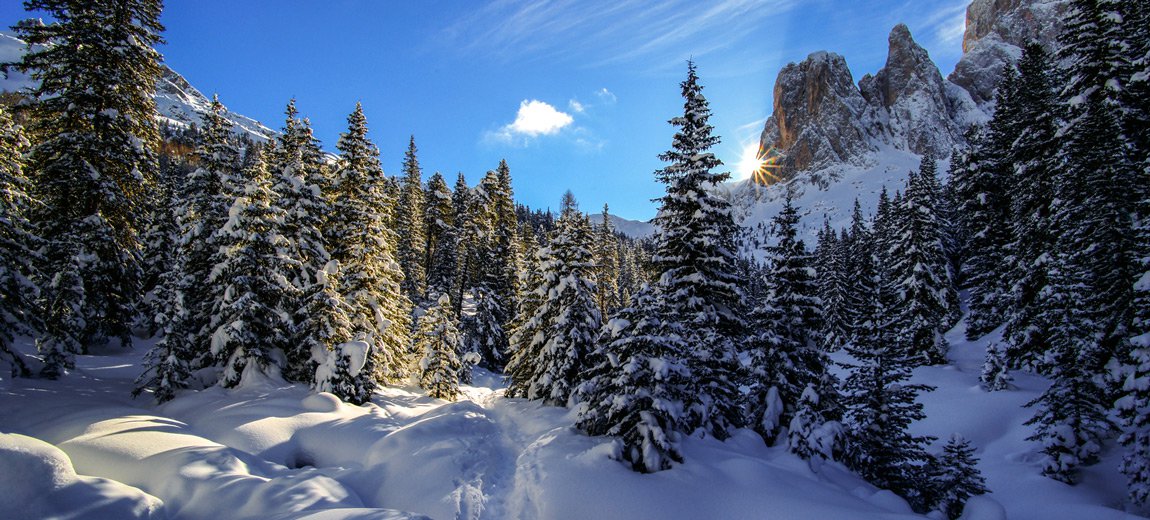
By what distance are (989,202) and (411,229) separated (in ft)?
162

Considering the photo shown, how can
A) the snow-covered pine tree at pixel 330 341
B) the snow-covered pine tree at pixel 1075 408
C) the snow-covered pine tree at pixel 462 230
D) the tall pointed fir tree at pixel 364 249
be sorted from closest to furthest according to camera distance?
the snow-covered pine tree at pixel 1075 408, the snow-covered pine tree at pixel 330 341, the tall pointed fir tree at pixel 364 249, the snow-covered pine tree at pixel 462 230

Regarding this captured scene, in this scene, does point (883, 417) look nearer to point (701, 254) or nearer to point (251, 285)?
point (701, 254)

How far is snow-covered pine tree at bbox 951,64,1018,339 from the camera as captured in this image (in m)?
32.1

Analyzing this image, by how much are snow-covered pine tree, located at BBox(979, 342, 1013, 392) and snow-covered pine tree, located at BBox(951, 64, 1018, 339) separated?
10.1 meters

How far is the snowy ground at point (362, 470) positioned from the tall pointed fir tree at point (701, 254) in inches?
93.3

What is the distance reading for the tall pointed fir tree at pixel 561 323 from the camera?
833 inches

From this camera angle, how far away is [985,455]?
60.8 feet

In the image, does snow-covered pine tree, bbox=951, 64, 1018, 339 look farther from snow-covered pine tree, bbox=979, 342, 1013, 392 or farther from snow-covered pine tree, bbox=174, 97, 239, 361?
snow-covered pine tree, bbox=174, 97, 239, 361

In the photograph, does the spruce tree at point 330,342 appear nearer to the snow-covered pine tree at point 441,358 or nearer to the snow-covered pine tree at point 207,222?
the snow-covered pine tree at point 207,222

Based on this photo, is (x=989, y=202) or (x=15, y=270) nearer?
(x=15, y=270)

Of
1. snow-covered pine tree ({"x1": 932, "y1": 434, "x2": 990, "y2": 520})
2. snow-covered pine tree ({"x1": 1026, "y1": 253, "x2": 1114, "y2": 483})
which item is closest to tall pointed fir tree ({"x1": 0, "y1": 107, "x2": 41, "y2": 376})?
snow-covered pine tree ({"x1": 932, "y1": 434, "x2": 990, "y2": 520})

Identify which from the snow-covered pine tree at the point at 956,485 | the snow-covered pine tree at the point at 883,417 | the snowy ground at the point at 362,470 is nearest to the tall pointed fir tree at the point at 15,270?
the snowy ground at the point at 362,470

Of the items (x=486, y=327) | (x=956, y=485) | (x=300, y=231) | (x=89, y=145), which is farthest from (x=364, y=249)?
(x=956, y=485)

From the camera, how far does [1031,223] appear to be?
24625mm
